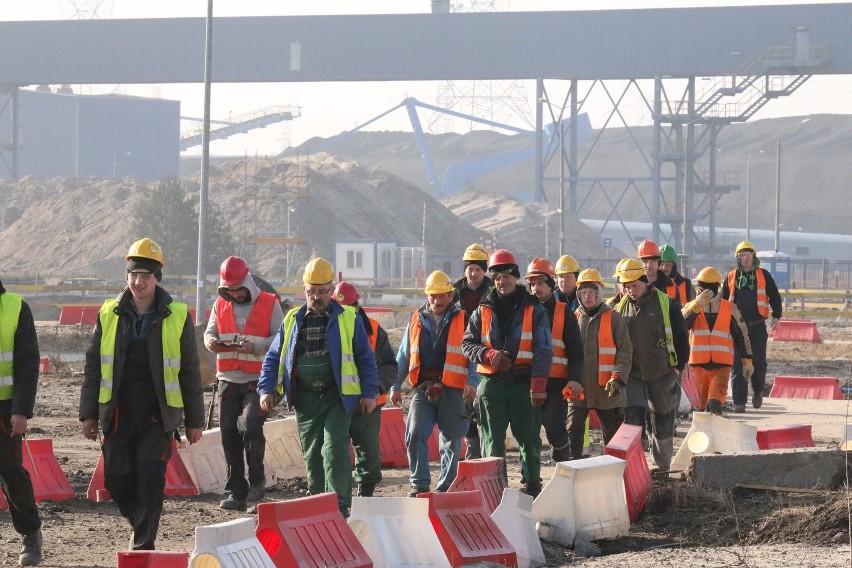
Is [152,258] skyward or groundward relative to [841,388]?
skyward

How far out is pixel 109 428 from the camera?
7.84m

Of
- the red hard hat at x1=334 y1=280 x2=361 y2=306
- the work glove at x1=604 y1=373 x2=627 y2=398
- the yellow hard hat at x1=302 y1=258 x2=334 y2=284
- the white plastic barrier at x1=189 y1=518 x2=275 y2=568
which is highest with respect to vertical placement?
the yellow hard hat at x1=302 y1=258 x2=334 y2=284

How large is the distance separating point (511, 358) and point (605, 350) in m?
1.31

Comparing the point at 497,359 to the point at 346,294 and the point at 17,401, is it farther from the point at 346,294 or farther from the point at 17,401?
the point at 17,401

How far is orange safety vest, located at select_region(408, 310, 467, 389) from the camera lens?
10.5 metres

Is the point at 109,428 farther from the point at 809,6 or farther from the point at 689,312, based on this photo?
the point at 809,6

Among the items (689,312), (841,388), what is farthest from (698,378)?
(841,388)

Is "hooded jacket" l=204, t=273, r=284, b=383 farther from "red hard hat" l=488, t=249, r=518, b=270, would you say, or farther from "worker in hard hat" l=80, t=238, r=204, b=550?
"worker in hard hat" l=80, t=238, r=204, b=550

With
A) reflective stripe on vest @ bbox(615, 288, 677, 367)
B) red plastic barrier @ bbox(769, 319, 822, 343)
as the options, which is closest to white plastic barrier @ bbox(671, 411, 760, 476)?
reflective stripe on vest @ bbox(615, 288, 677, 367)

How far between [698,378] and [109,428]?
24.7ft

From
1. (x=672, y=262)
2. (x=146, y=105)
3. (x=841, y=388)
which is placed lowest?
(x=841, y=388)

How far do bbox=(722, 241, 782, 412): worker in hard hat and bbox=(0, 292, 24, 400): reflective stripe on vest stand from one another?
1010 centimetres

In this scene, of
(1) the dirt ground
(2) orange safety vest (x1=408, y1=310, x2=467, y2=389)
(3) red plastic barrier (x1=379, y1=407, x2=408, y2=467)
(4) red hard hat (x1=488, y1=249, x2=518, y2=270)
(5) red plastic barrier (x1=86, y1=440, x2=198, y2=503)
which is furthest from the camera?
(3) red plastic barrier (x1=379, y1=407, x2=408, y2=467)

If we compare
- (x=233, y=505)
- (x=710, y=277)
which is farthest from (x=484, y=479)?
(x=710, y=277)
